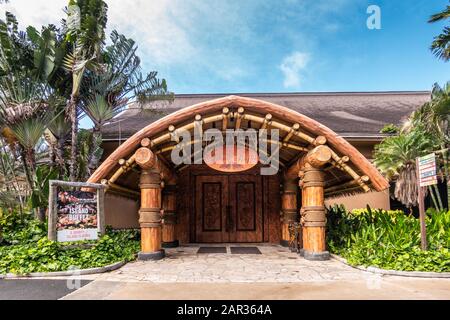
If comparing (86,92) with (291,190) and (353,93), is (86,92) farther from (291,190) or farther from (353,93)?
(353,93)

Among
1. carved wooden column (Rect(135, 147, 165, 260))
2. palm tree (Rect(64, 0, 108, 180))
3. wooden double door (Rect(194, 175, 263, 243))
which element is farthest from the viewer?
wooden double door (Rect(194, 175, 263, 243))

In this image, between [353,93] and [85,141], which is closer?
[85,141]

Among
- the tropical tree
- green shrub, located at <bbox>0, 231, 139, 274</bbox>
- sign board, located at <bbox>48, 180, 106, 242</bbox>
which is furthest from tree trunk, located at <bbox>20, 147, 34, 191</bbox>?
sign board, located at <bbox>48, 180, 106, 242</bbox>

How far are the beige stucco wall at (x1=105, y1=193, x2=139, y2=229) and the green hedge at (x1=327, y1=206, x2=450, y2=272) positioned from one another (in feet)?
24.8

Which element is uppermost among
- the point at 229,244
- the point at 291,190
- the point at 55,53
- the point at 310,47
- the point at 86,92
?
the point at 310,47

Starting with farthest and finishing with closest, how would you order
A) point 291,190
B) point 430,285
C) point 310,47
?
1. point 310,47
2. point 291,190
3. point 430,285

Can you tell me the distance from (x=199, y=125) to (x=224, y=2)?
5.51m

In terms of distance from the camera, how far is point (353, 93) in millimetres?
21719

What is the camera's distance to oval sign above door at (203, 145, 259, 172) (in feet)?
30.5

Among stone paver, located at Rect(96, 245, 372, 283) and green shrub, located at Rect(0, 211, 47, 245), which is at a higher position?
green shrub, located at Rect(0, 211, 47, 245)

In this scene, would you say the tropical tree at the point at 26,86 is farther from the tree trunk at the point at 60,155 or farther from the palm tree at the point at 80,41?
the tree trunk at the point at 60,155

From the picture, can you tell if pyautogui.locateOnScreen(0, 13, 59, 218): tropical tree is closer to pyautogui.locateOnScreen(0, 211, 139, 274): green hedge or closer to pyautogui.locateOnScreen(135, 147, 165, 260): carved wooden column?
pyautogui.locateOnScreen(0, 211, 139, 274): green hedge

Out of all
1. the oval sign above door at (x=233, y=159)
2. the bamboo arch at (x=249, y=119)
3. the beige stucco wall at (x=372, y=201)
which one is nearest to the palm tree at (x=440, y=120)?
the beige stucco wall at (x=372, y=201)
